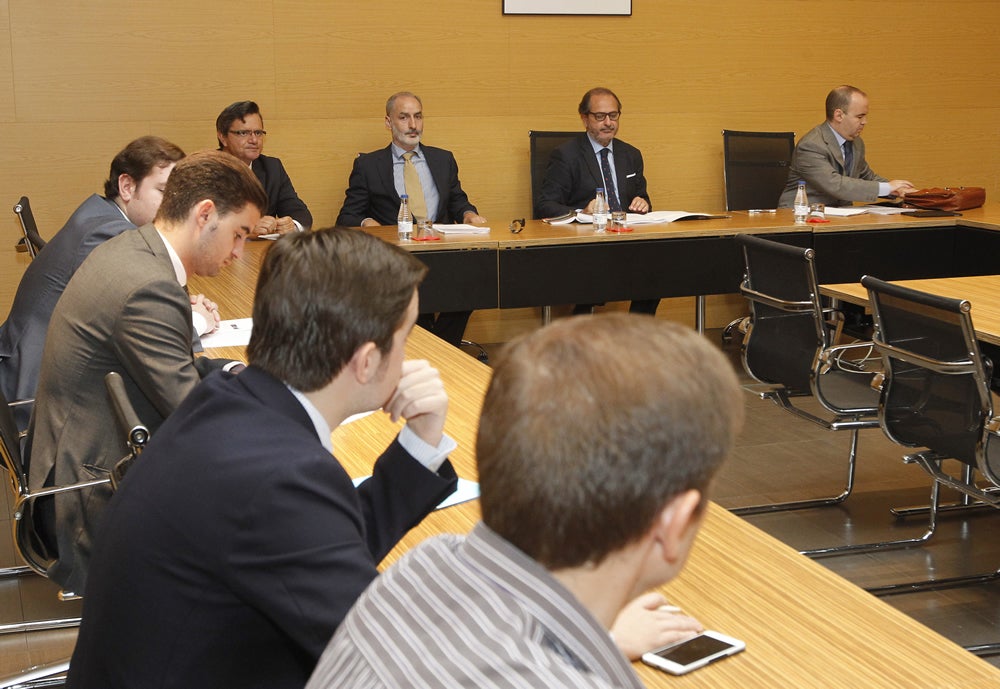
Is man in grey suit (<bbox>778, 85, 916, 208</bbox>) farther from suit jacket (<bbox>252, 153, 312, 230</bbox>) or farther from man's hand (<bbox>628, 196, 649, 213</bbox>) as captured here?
suit jacket (<bbox>252, 153, 312, 230</bbox>)

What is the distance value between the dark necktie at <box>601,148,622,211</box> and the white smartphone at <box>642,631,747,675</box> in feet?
17.9

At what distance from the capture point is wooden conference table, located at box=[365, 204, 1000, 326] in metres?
5.66

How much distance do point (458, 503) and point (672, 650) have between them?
0.64 m

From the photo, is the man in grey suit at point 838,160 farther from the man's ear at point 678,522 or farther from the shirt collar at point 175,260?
the man's ear at point 678,522

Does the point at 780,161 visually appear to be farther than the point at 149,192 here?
Yes

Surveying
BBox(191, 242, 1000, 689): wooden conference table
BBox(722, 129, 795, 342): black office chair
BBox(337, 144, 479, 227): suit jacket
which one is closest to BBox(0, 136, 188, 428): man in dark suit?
BBox(191, 242, 1000, 689): wooden conference table

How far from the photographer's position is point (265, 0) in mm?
6633

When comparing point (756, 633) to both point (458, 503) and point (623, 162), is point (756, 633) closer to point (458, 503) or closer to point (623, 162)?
point (458, 503)

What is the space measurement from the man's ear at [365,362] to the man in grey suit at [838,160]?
5.83 meters

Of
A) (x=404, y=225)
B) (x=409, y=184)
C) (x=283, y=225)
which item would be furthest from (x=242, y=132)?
(x=404, y=225)

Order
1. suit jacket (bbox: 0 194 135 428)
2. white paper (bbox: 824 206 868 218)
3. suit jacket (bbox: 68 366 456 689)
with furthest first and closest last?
1. white paper (bbox: 824 206 868 218)
2. suit jacket (bbox: 0 194 135 428)
3. suit jacket (bbox: 68 366 456 689)

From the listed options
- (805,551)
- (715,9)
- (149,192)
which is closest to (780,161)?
(715,9)

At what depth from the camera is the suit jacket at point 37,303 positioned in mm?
3287

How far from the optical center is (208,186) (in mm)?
2586
